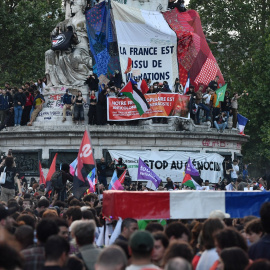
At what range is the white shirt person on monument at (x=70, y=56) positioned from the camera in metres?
33.1

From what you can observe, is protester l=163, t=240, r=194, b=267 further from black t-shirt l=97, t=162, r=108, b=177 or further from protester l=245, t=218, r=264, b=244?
black t-shirt l=97, t=162, r=108, b=177

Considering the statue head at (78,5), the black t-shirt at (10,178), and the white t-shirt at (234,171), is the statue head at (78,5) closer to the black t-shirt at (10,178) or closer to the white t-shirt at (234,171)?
the white t-shirt at (234,171)

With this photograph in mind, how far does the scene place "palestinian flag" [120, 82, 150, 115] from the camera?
3008 cm

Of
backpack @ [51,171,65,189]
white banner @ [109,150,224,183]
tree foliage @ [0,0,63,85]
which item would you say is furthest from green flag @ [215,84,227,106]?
tree foliage @ [0,0,63,85]

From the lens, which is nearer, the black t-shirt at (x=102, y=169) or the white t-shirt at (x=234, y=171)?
the black t-shirt at (x=102, y=169)

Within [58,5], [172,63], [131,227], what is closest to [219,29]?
[58,5]

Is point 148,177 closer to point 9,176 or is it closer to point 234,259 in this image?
point 9,176

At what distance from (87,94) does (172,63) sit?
3.48m

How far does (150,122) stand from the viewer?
3212cm

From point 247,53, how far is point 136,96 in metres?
30.0

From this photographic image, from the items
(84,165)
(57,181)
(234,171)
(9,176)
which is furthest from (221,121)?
(84,165)

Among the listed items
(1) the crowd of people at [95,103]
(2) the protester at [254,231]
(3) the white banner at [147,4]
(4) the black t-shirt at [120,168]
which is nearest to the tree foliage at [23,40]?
(3) the white banner at [147,4]

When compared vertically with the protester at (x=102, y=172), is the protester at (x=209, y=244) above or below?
below

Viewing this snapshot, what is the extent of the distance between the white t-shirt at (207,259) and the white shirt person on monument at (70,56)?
82.0 feet
